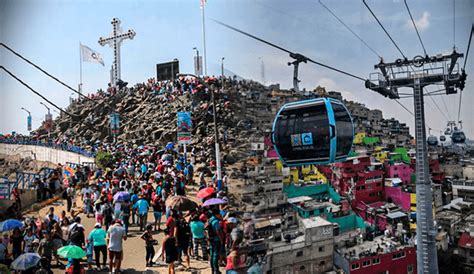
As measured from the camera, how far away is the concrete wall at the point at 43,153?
70.3 ft

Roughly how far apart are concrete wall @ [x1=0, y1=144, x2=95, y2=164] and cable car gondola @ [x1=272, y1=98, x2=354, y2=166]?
1623 centimetres

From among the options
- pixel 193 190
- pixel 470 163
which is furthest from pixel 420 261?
pixel 470 163

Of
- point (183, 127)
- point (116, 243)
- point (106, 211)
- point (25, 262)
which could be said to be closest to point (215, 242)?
point (116, 243)

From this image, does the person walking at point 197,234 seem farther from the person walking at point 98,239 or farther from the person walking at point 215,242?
the person walking at point 98,239

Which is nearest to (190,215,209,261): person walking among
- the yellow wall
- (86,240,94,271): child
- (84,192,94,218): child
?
(86,240,94,271): child

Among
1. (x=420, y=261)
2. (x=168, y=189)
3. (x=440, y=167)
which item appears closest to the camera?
(x=168, y=189)

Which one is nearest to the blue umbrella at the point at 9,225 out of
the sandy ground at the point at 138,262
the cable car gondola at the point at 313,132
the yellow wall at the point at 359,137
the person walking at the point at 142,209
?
the sandy ground at the point at 138,262

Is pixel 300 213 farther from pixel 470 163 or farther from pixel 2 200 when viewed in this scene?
pixel 470 163

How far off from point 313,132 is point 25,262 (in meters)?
4.33

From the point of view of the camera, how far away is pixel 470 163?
31453mm

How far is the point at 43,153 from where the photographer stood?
25.3m

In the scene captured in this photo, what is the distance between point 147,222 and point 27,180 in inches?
312

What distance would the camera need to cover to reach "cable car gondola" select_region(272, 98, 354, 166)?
5.09 metres

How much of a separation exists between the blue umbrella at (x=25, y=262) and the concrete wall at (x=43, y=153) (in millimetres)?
15461
